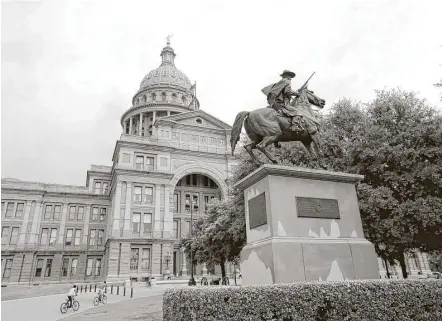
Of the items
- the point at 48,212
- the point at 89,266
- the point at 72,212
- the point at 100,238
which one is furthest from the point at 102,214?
the point at 89,266

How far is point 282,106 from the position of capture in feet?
34.2

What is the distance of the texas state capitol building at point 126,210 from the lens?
47.2 m

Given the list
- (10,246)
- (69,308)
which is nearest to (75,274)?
(10,246)

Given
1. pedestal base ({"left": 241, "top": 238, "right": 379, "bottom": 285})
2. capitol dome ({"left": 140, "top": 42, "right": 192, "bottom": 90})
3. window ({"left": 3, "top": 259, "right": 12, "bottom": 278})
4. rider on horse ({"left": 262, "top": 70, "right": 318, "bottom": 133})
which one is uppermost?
capitol dome ({"left": 140, "top": 42, "right": 192, "bottom": 90})

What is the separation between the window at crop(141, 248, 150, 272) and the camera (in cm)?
4597

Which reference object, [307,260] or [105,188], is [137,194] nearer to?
[105,188]

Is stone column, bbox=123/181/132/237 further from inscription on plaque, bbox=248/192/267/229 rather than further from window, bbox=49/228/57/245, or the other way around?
inscription on plaque, bbox=248/192/267/229

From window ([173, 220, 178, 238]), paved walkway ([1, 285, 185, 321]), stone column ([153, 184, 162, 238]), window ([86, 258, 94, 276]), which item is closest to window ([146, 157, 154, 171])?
stone column ([153, 184, 162, 238])

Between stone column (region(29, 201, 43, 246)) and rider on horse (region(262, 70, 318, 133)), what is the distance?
55.1 m

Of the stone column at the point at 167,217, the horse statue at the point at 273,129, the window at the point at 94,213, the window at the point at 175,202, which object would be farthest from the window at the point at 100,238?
the horse statue at the point at 273,129

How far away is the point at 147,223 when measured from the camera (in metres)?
48.6

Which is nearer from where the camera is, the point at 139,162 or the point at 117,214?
the point at 117,214

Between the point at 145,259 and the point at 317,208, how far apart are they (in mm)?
41139

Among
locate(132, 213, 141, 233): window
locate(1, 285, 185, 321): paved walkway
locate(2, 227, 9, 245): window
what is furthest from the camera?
locate(2, 227, 9, 245): window
